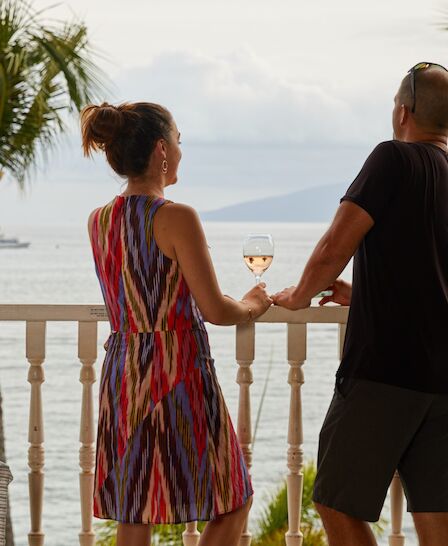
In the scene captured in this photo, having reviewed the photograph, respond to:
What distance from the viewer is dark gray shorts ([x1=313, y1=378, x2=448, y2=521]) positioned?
94.7 inches

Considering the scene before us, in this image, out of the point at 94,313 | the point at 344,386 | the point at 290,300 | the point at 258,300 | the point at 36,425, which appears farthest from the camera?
the point at 36,425

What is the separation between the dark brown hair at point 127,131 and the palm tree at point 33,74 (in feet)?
17.9

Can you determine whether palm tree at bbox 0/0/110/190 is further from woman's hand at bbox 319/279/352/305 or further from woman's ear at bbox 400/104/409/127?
woman's ear at bbox 400/104/409/127

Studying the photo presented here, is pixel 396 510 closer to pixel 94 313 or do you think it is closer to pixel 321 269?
pixel 321 269

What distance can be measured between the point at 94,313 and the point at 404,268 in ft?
3.33

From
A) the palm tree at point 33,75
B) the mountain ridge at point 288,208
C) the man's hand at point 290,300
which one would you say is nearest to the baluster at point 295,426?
the man's hand at point 290,300

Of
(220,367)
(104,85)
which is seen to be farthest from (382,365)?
(220,367)

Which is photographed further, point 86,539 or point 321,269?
point 86,539

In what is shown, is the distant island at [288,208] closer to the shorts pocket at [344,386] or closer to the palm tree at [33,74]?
the palm tree at [33,74]

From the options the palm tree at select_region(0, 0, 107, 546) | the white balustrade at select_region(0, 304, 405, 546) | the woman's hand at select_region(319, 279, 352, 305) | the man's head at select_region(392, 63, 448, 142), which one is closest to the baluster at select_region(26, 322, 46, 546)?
the white balustrade at select_region(0, 304, 405, 546)

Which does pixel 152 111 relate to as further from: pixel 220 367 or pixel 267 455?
pixel 220 367

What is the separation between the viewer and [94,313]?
297 centimetres

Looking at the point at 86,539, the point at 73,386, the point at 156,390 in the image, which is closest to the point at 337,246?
the point at 156,390

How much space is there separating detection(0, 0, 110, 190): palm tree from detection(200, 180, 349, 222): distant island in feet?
142
